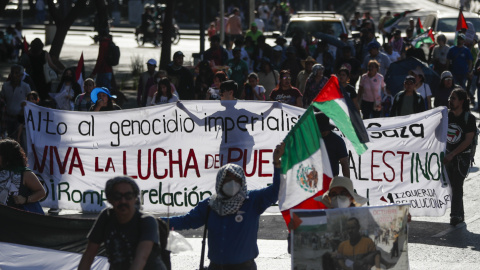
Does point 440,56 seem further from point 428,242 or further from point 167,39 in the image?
point 428,242

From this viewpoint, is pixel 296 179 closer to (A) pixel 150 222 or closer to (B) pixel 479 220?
(A) pixel 150 222

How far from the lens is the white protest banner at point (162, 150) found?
35.2 feet

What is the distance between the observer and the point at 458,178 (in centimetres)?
1054

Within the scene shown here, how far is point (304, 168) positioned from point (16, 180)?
235cm

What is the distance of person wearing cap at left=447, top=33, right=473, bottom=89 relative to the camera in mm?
20219

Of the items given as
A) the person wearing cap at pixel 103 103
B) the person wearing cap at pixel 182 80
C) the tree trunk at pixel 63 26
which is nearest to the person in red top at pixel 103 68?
the person wearing cap at pixel 182 80

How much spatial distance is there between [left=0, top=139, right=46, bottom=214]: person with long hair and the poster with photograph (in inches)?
97.9

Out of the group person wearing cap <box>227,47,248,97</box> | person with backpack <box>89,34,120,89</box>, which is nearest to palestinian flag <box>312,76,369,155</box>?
person wearing cap <box>227,47,248,97</box>

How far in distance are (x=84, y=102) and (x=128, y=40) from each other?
89.3 ft

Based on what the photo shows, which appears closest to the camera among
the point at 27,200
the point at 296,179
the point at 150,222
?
the point at 150,222

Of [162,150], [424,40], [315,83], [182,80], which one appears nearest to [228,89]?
[162,150]

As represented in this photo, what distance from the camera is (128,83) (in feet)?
78.7

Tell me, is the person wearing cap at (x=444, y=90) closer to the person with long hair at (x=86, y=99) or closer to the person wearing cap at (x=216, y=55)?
the person with long hair at (x=86, y=99)

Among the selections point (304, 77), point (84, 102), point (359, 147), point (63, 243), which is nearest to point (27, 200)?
point (63, 243)
